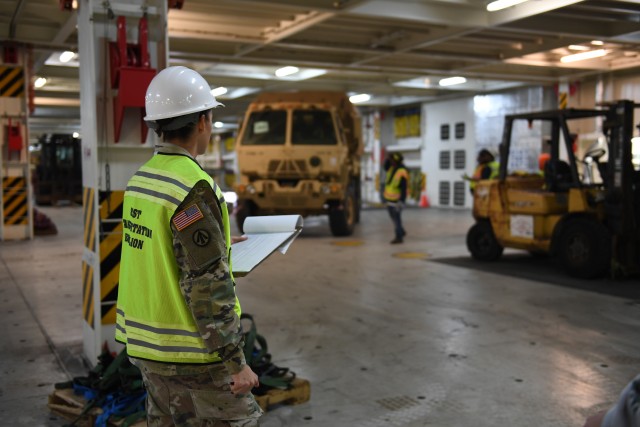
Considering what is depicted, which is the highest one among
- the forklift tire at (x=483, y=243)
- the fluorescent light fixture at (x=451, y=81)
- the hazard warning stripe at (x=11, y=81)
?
the fluorescent light fixture at (x=451, y=81)

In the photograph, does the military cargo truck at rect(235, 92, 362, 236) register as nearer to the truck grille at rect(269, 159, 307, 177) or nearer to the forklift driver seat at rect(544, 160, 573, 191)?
the truck grille at rect(269, 159, 307, 177)

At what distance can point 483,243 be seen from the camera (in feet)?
33.6

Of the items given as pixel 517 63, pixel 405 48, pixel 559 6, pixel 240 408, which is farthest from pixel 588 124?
pixel 240 408

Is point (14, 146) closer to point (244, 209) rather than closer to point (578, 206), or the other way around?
point (244, 209)

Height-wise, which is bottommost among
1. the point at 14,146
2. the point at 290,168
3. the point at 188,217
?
the point at 188,217

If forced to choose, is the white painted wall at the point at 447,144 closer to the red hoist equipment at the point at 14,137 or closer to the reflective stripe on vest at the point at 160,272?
the red hoist equipment at the point at 14,137

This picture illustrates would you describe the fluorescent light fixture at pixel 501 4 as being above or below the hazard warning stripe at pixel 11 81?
above

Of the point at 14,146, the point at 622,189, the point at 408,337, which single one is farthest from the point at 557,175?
the point at 14,146

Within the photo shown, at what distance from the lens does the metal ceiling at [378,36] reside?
964cm

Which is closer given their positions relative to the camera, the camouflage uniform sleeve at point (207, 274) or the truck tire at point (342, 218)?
the camouflage uniform sleeve at point (207, 274)

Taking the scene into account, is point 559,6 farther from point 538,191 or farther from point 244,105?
point 244,105

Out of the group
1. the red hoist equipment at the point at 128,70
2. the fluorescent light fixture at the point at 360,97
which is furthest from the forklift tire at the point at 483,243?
the fluorescent light fixture at the point at 360,97

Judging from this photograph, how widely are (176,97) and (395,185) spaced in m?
9.80

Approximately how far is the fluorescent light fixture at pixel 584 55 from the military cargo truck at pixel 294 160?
5029mm
